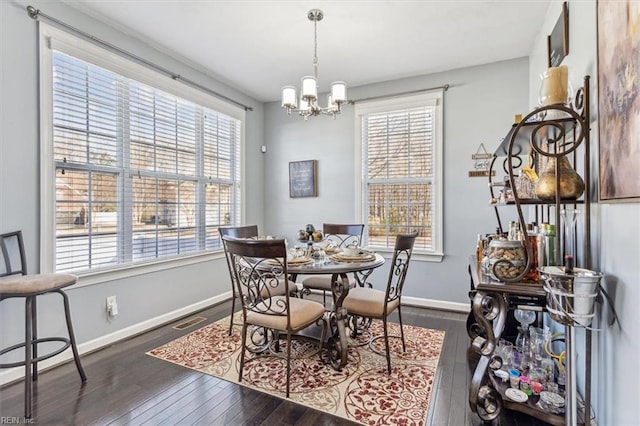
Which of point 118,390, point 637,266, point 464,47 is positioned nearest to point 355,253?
point 637,266

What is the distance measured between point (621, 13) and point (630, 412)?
1548 millimetres

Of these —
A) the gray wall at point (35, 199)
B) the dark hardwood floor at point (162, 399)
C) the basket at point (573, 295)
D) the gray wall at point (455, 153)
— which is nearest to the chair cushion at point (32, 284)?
the gray wall at point (35, 199)

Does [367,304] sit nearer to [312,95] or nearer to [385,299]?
[385,299]

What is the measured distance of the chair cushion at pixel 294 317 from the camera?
6.47 ft

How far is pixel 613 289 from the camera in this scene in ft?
4.24

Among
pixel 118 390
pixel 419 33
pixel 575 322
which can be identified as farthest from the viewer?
pixel 419 33

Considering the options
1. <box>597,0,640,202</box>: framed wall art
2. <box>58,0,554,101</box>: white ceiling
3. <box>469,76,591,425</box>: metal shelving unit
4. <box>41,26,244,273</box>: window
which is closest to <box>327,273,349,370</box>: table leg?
<box>469,76,591,425</box>: metal shelving unit

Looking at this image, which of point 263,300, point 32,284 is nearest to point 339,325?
point 263,300

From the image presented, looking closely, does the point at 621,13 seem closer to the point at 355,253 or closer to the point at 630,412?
the point at 630,412

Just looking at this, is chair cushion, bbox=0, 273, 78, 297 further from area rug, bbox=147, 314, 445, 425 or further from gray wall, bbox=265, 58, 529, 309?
gray wall, bbox=265, 58, 529, 309

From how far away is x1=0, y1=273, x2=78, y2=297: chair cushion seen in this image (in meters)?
1.72

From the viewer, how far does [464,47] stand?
9.87ft

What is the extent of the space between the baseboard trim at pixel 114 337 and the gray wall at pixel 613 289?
333cm

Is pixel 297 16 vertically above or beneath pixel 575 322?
above
